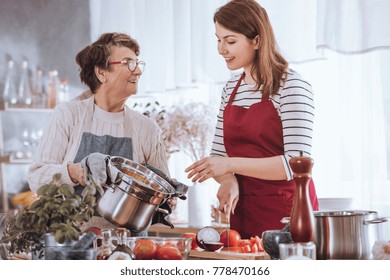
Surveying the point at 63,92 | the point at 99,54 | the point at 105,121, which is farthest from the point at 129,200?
the point at 63,92

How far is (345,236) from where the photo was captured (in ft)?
3.79

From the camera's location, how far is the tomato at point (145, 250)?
125 centimetres

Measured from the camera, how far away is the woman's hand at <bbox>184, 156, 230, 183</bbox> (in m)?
1.53

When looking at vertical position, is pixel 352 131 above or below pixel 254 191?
above

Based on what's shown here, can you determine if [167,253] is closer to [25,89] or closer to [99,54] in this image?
[99,54]

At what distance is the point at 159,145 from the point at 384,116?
34.0 inches

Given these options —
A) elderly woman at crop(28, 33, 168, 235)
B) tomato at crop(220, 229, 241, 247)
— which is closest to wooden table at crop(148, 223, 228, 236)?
elderly woman at crop(28, 33, 168, 235)

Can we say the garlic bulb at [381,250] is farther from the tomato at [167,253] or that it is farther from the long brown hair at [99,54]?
the long brown hair at [99,54]

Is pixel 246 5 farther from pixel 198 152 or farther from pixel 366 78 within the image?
pixel 198 152

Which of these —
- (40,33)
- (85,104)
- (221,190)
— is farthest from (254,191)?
(40,33)

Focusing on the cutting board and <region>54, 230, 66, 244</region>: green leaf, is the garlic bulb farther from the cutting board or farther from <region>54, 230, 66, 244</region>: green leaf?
<region>54, 230, 66, 244</region>: green leaf

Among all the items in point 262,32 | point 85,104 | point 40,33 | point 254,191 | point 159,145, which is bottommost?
point 254,191

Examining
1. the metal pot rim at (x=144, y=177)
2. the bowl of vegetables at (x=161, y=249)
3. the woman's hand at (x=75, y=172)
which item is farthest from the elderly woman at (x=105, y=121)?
the bowl of vegetables at (x=161, y=249)

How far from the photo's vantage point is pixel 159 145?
6.76 ft
